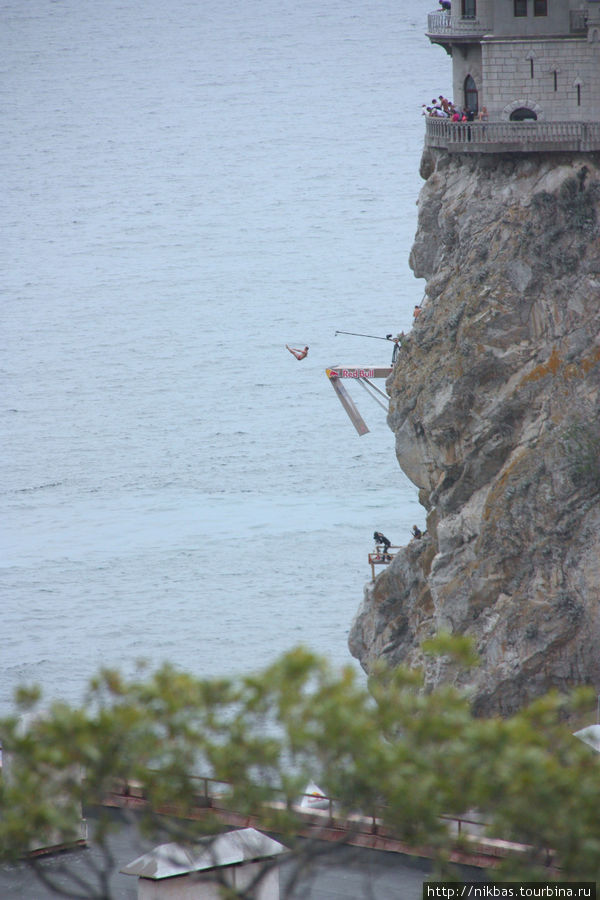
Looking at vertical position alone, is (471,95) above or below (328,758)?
above

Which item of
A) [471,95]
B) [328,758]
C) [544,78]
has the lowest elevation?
[328,758]

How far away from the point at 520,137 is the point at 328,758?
3326cm

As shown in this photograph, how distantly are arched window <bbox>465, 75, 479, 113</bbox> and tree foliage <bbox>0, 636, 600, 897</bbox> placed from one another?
36.7 metres

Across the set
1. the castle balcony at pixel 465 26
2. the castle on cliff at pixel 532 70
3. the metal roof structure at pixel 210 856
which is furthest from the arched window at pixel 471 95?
the metal roof structure at pixel 210 856

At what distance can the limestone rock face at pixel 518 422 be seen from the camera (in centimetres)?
4588

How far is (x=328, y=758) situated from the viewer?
1733cm

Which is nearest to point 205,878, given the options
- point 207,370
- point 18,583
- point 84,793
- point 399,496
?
point 84,793

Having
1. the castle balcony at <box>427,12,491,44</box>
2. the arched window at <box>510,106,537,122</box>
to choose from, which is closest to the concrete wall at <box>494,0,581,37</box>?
the castle balcony at <box>427,12,491,44</box>

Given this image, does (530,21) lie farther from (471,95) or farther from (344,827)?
(344,827)

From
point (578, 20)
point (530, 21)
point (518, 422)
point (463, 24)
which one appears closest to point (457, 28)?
point (463, 24)

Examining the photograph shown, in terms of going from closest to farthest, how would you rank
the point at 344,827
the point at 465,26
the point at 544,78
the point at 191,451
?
the point at 344,827, the point at 544,78, the point at 465,26, the point at 191,451

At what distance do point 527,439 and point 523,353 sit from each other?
279 centimetres

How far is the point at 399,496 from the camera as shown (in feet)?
348

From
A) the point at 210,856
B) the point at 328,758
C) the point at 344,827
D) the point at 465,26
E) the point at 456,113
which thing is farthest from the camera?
the point at 465,26
